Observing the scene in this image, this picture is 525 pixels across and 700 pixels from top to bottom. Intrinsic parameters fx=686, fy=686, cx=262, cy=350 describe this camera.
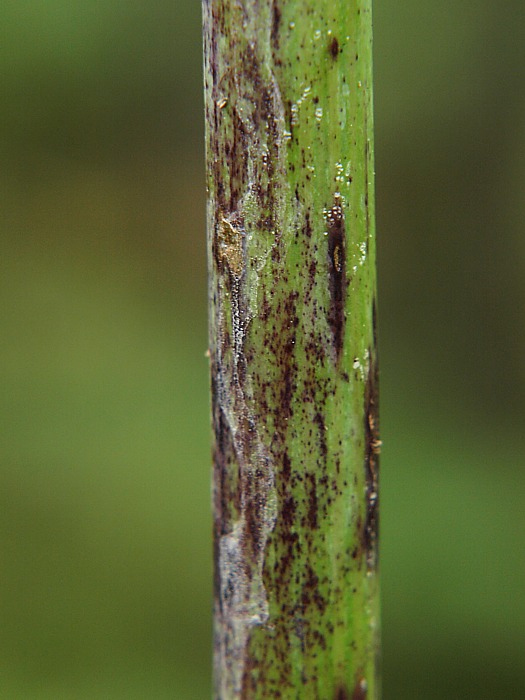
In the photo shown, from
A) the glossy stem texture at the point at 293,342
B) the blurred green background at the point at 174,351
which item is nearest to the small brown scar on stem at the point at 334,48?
the glossy stem texture at the point at 293,342

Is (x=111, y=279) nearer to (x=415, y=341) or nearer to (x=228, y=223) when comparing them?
(x=415, y=341)

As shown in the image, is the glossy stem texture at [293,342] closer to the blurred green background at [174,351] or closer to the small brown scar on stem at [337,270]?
the small brown scar on stem at [337,270]

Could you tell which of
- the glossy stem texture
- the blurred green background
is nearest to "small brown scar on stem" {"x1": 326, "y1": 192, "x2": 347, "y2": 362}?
the glossy stem texture

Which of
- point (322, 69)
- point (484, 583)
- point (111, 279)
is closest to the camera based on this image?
point (322, 69)

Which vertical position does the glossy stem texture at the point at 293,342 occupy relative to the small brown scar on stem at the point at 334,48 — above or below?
below

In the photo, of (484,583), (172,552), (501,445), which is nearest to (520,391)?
(501,445)

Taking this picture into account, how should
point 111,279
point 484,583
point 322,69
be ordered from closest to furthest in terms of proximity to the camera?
1. point 322,69
2. point 484,583
3. point 111,279

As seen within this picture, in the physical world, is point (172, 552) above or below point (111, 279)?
below
